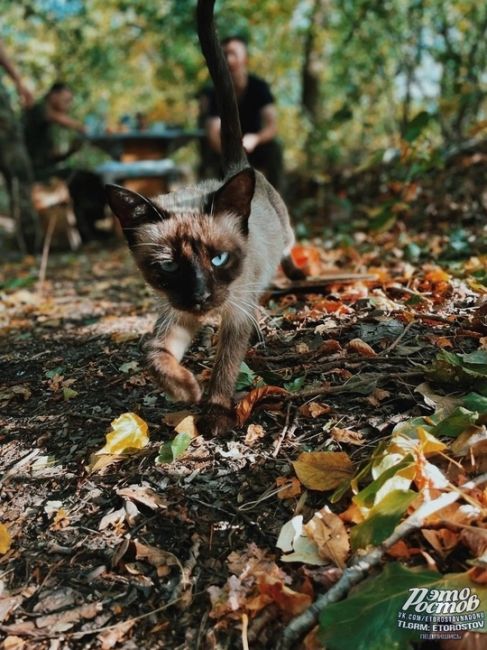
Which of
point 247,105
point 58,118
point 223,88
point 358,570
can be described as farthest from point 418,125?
point 58,118

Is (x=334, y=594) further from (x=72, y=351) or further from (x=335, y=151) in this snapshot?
(x=335, y=151)

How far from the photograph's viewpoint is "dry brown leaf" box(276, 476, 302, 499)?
71.0 inches

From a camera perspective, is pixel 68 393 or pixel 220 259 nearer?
pixel 220 259

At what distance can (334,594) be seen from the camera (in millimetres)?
1400

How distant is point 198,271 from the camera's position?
2271 millimetres

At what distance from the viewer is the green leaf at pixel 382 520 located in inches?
55.2

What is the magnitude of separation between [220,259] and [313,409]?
30.7 inches

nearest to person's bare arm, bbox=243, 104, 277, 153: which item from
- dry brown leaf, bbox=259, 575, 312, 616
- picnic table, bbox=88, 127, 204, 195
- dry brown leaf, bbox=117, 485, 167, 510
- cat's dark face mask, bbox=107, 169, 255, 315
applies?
→ picnic table, bbox=88, 127, 204, 195

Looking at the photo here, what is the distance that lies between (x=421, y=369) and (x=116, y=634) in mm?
1485

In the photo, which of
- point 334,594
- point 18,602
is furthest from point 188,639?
point 18,602

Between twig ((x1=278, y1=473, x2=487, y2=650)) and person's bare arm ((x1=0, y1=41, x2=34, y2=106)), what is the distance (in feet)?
26.4

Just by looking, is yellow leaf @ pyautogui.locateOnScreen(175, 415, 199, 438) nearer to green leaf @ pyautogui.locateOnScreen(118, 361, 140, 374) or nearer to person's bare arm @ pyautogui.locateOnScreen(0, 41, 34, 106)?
green leaf @ pyautogui.locateOnScreen(118, 361, 140, 374)

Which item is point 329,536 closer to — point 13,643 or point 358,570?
point 358,570

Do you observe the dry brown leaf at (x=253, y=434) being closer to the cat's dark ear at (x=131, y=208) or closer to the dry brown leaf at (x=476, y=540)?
the dry brown leaf at (x=476, y=540)
